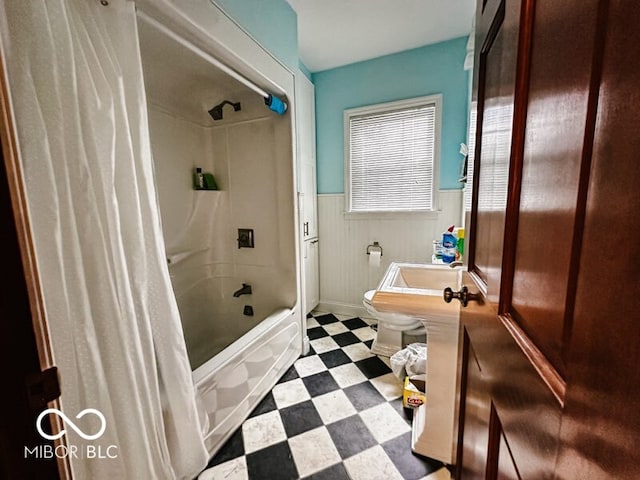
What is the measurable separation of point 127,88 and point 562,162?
1.06 m

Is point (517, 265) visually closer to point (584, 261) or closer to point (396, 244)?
point (584, 261)

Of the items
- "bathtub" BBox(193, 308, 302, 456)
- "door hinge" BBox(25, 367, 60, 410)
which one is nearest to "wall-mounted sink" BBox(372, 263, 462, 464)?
"bathtub" BBox(193, 308, 302, 456)

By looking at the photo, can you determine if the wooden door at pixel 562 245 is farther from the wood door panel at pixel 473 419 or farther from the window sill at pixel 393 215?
the window sill at pixel 393 215

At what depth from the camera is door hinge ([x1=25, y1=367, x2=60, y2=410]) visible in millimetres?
395

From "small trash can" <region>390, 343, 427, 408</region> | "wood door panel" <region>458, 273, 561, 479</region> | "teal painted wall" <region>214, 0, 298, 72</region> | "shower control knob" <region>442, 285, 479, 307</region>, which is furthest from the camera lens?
"small trash can" <region>390, 343, 427, 408</region>

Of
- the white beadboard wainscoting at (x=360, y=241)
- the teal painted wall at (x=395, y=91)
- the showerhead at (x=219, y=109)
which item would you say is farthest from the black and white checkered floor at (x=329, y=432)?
the showerhead at (x=219, y=109)

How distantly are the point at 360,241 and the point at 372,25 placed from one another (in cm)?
167

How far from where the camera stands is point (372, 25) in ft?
5.97

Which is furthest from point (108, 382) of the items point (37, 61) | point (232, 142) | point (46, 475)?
point (232, 142)

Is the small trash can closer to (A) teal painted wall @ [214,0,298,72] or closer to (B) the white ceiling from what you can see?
(A) teal painted wall @ [214,0,298,72]

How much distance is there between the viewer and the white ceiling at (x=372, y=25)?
165 centimetres

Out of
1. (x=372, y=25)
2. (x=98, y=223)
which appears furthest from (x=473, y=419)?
(x=372, y=25)

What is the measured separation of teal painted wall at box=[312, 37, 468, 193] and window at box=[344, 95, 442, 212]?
7 centimetres

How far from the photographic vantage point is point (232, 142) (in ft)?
6.06
